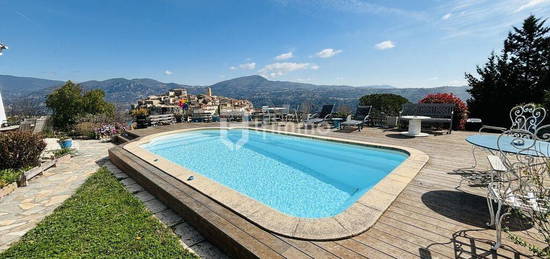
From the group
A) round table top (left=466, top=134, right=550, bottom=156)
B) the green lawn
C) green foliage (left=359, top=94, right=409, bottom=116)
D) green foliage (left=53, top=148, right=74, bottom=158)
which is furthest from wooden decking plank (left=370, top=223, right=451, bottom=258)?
green foliage (left=359, top=94, right=409, bottom=116)

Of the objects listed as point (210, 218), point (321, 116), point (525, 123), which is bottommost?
point (210, 218)

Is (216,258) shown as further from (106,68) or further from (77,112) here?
(106,68)

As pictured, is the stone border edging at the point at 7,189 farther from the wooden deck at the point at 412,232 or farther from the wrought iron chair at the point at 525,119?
the wrought iron chair at the point at 525,119

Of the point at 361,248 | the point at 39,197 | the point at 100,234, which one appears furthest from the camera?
the point at 39,197

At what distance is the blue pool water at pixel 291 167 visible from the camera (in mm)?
3746

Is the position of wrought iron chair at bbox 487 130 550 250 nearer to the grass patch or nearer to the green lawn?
the green lawn

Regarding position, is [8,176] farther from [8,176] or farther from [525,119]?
[525,119]

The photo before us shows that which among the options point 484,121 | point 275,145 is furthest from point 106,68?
point 484,121

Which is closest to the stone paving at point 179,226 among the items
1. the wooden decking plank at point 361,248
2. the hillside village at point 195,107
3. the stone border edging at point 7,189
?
the wooden decking plank at point 361,248

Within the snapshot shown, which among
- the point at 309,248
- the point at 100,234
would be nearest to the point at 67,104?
the point at 100,234

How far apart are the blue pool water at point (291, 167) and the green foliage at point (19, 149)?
2525 mm

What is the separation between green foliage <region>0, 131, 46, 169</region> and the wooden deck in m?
5.02

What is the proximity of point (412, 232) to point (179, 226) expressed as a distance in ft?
8.69

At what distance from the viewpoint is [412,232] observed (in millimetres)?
2078
